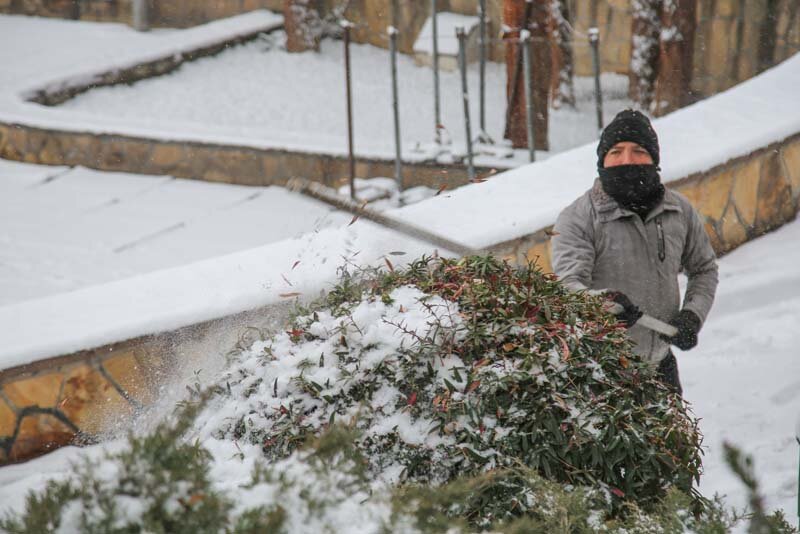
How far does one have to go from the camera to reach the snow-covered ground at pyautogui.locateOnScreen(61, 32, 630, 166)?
10.4 meters

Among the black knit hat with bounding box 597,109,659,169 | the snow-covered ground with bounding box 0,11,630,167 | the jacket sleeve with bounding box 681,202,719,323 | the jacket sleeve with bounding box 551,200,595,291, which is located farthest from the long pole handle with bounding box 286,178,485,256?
the snow-covered ground with bounding box 0,11,630,167

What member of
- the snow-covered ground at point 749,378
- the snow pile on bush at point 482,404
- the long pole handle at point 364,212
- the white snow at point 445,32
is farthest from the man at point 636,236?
the white snow at point 445,32

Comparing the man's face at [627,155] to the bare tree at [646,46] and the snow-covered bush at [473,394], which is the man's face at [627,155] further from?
the bare tree at [646,46]

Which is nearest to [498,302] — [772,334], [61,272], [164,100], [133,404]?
[133,404]

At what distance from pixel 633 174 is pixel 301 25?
9705 millimetres

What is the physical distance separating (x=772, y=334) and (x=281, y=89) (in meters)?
7.78

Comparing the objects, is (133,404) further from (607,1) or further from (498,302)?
(607,1)

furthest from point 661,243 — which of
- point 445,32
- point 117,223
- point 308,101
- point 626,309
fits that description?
point 445,32

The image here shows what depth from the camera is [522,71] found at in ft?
30.7

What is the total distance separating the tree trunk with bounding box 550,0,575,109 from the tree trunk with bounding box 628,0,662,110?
2.22 metres

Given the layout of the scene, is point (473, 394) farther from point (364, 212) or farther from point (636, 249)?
point (636, 249)

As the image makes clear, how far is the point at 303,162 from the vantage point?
9.41m

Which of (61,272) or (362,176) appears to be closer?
(61,272)

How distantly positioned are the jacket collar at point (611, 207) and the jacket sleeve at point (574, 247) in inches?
2.1
